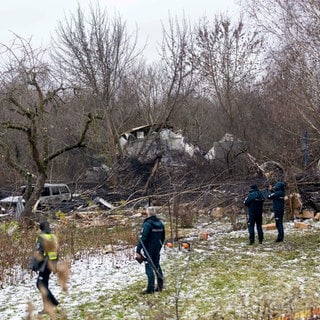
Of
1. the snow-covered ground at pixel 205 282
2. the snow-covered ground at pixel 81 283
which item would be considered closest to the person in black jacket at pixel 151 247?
the snow-covered ground at pixel 205 282

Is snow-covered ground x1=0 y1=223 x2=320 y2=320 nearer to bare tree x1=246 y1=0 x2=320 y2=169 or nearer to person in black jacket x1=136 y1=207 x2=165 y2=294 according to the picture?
person in black jacket x1=136 y1=207 x2=165 y2=294

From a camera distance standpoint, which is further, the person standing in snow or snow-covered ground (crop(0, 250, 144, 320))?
the person standing in snow

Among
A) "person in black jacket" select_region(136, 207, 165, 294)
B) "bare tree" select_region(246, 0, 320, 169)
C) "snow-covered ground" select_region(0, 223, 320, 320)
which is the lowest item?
"snow-covered ground" select_region(0, 223, 320, 320)

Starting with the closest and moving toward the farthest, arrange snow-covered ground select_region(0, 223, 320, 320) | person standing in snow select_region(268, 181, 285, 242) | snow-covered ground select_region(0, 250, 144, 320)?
1. snow-covered ground select_region(0, 223, 320, 320)
2. snow-covered ground select_region(0, 250, 144, 320)
3. person standing in snow select_region(268, 181, 285, 242)

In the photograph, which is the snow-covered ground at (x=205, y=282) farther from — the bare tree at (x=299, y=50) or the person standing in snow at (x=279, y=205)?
the bare tree at (x=299, y=50)

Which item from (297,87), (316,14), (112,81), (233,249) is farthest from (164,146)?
(233,249)

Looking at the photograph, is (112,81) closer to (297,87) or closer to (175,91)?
(175,91)

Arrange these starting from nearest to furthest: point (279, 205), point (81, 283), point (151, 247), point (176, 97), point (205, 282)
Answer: point (151, 247)
point (205, 282)
point (81, 283)
point (279, 205)
point (176, 97)

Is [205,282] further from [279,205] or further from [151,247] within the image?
[279,205]

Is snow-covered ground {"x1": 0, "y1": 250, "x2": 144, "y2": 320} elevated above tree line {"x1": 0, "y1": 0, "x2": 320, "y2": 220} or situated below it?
below

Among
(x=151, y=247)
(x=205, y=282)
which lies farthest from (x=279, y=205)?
(x=151, y=247)

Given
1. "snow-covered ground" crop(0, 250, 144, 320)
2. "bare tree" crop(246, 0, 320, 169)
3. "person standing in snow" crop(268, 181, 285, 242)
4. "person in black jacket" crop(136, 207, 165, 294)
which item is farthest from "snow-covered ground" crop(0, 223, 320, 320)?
"bare tree" crop(246, 0, 320, 169)

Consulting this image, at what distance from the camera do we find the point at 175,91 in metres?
31.9

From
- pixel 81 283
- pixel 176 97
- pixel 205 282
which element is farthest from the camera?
pixel 176 97
